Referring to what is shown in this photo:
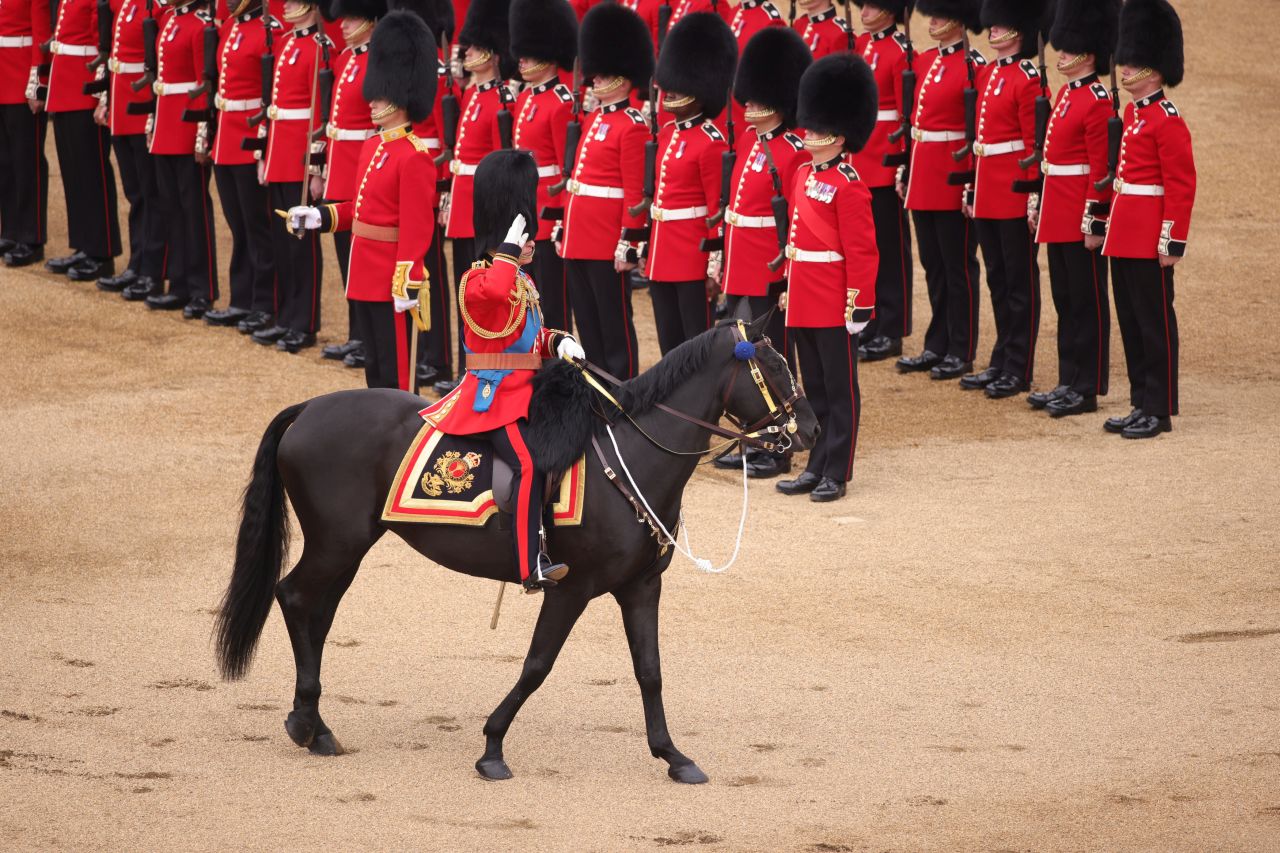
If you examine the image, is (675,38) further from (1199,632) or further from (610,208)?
(1199,632)

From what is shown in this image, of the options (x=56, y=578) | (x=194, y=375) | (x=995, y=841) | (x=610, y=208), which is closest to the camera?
(x=995, y=841)

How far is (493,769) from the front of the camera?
4938 mm

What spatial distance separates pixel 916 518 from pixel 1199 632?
161cm

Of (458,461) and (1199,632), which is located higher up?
(458,461)

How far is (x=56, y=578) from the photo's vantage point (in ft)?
21.6

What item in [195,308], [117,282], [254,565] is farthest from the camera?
[117,282]

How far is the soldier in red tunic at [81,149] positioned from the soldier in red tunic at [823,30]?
4193mm

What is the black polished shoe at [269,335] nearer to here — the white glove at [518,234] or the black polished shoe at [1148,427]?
the black polished shoe at [1148,427]

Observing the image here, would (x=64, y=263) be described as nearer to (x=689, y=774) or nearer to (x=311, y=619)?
(x=311, y=619)

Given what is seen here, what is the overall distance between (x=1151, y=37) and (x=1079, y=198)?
0.86 metres

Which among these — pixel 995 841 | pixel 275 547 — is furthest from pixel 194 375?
pixel 995 841

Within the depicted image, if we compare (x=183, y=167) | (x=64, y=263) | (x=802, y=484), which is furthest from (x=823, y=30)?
(x=64, y=263)

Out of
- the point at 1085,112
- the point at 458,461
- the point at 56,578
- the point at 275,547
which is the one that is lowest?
the point at 56,578

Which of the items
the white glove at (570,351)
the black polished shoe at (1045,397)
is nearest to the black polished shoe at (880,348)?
the black polished shoe at (1045,397)
